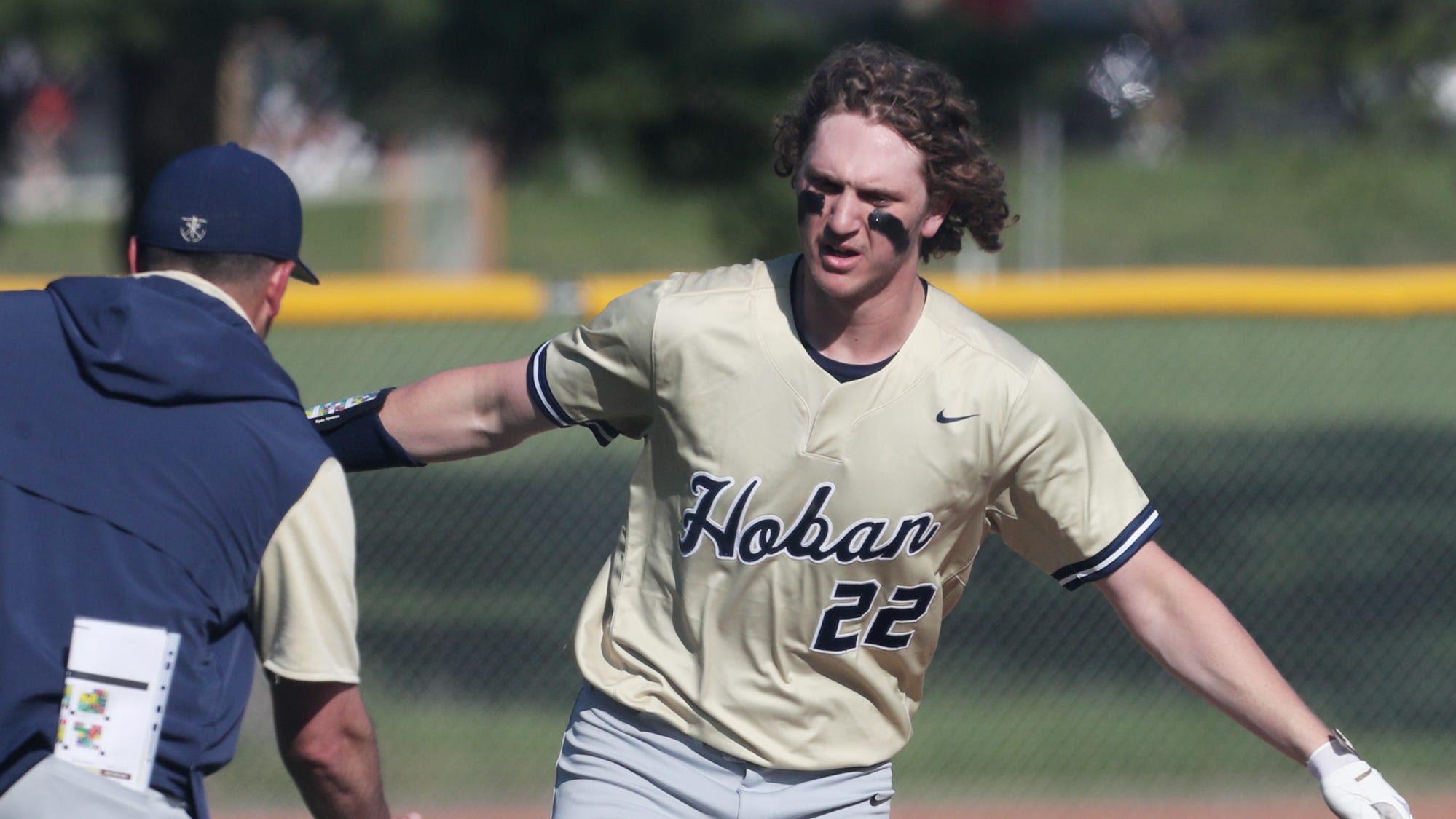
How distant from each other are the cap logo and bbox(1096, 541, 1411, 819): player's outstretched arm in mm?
1647

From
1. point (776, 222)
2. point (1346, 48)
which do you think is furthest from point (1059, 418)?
point (1346, 48)

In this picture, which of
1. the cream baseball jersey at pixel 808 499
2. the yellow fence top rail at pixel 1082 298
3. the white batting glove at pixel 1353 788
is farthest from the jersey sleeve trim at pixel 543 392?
the yellow fence top rail at pixel 1082 298

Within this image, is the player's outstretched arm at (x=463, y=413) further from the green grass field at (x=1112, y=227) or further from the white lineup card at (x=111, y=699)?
the green grass field at (x=1112, y=227)

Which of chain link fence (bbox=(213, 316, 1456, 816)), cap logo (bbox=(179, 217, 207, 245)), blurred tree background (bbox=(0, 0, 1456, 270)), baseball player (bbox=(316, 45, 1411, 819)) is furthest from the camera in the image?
chain link fence (bbox=(213, 316, 1456, 816))

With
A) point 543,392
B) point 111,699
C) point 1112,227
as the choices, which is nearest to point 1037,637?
point 543,392

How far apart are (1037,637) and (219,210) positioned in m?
4.31

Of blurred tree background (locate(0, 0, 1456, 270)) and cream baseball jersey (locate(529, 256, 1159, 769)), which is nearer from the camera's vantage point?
cream baseball jersey (locate(529, 256, 1159, 769))

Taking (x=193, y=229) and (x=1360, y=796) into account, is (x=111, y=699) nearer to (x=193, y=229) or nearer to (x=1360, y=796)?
(x=193, y=229)

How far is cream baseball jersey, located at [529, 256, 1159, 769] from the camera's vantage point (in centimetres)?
276

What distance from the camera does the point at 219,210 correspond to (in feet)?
7.88

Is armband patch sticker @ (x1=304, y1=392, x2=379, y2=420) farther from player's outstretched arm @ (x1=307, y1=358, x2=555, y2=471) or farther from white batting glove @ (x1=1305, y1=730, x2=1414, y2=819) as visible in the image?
white batting glove @ (x1=1305, y1=730, x2=1414, y2=819)

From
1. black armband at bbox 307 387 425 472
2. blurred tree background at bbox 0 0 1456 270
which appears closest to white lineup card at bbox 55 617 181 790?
black armband at bbox 307 387 425 472

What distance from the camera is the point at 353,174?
89.6ft

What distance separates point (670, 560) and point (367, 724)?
657 millimetres
